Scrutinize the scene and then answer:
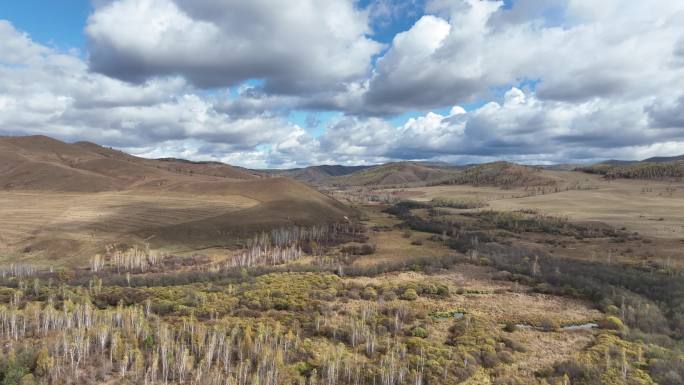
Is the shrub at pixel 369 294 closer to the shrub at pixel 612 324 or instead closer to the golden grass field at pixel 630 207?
the shrub at pixel 612 324

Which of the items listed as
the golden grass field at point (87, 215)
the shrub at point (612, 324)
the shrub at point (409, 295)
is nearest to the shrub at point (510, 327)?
the shrub at point (612, 324)

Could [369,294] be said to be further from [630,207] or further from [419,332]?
[630,207]

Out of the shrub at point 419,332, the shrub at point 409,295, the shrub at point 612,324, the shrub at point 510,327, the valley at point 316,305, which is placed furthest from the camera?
the shrub at point 409,295

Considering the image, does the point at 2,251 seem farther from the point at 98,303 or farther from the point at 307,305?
the point at 307,305

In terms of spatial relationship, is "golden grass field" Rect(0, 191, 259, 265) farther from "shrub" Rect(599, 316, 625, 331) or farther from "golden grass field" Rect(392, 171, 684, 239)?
"golden grass field" Rect(392, 171, 684, 239)

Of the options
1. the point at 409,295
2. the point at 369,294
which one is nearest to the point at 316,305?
the point at 369,294

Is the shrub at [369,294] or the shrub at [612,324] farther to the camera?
the shrub at [369,294]

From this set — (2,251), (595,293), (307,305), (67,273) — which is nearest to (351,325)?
(307,305)

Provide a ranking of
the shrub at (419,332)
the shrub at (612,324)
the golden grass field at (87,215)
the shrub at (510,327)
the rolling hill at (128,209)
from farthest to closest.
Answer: the rolling hill at (128,209)
the golden grass field at (87,215)
the shrub at (612,324)
the shrub at (510,327)
the shrub at (419,332)
